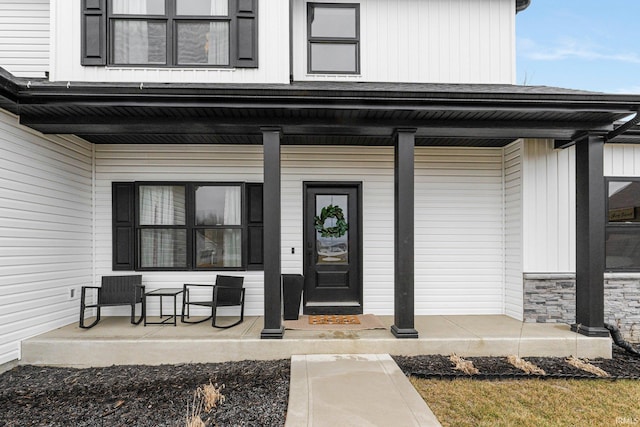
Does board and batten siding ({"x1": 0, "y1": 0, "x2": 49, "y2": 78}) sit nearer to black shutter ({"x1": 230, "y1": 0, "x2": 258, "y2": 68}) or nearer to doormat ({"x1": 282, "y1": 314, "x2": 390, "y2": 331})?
black shutter ({"x1": 230, "y1": 0, "x2": 258, "y2": 68})

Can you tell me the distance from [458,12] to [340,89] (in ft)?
10.0

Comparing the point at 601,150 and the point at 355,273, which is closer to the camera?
the point at 601,150

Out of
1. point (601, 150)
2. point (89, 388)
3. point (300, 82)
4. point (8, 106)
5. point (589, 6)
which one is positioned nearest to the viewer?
point (89, 388)

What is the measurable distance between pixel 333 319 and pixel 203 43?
4205 mm

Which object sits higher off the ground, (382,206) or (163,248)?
(382,206)

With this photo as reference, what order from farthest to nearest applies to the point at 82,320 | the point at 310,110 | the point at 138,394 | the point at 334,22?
the point at 334,22 < the point at 82,320 < the point at 310,110 < the point at 138,394

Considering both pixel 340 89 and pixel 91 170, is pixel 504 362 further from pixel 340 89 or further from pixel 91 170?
pixel 91 170

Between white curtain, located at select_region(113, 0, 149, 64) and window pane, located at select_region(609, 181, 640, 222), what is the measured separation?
691 centimetres

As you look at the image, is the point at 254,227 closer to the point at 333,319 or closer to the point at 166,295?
the point at 166,295

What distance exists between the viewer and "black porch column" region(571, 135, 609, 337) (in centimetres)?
450

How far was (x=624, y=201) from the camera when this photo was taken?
539 cm

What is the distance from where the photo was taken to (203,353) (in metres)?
4.23

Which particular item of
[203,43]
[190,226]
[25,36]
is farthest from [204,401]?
[25,36]

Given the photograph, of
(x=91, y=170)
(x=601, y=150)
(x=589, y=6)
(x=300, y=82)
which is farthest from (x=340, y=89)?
(x=589, y=6)
